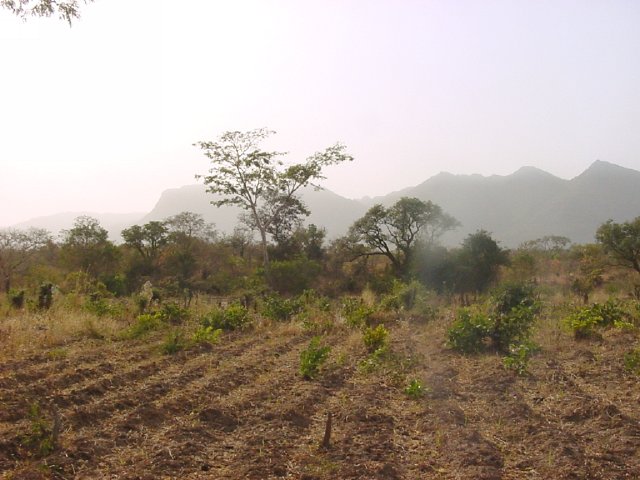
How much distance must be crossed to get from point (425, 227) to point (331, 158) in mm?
8242

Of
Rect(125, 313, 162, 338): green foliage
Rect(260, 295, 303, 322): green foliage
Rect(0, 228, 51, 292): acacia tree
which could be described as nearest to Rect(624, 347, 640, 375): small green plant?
Rect(260, 295, 303, 322): green foliage

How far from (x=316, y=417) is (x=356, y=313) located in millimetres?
6603

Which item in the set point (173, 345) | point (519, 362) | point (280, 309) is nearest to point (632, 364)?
point (519, 362)

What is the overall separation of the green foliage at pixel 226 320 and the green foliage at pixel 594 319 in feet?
22.5

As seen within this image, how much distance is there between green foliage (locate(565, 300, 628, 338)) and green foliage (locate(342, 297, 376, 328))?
439 centimetres

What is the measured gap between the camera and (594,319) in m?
8.91

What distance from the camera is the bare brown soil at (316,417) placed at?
3.55 m

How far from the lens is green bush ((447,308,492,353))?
8.01 m

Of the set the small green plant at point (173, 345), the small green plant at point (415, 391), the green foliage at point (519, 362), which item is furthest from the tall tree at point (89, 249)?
the green foliage at point (519, 362)

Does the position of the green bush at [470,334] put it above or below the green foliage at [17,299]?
below

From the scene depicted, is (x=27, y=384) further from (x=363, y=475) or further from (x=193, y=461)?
(x=363, y=475)

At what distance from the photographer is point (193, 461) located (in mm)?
3666

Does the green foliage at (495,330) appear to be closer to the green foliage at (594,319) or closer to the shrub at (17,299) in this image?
the green foliage at (594,319)

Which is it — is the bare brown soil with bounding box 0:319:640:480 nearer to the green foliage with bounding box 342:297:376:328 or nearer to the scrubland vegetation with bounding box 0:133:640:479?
the scrubland vegetation with bounding box 0:133:640:479
